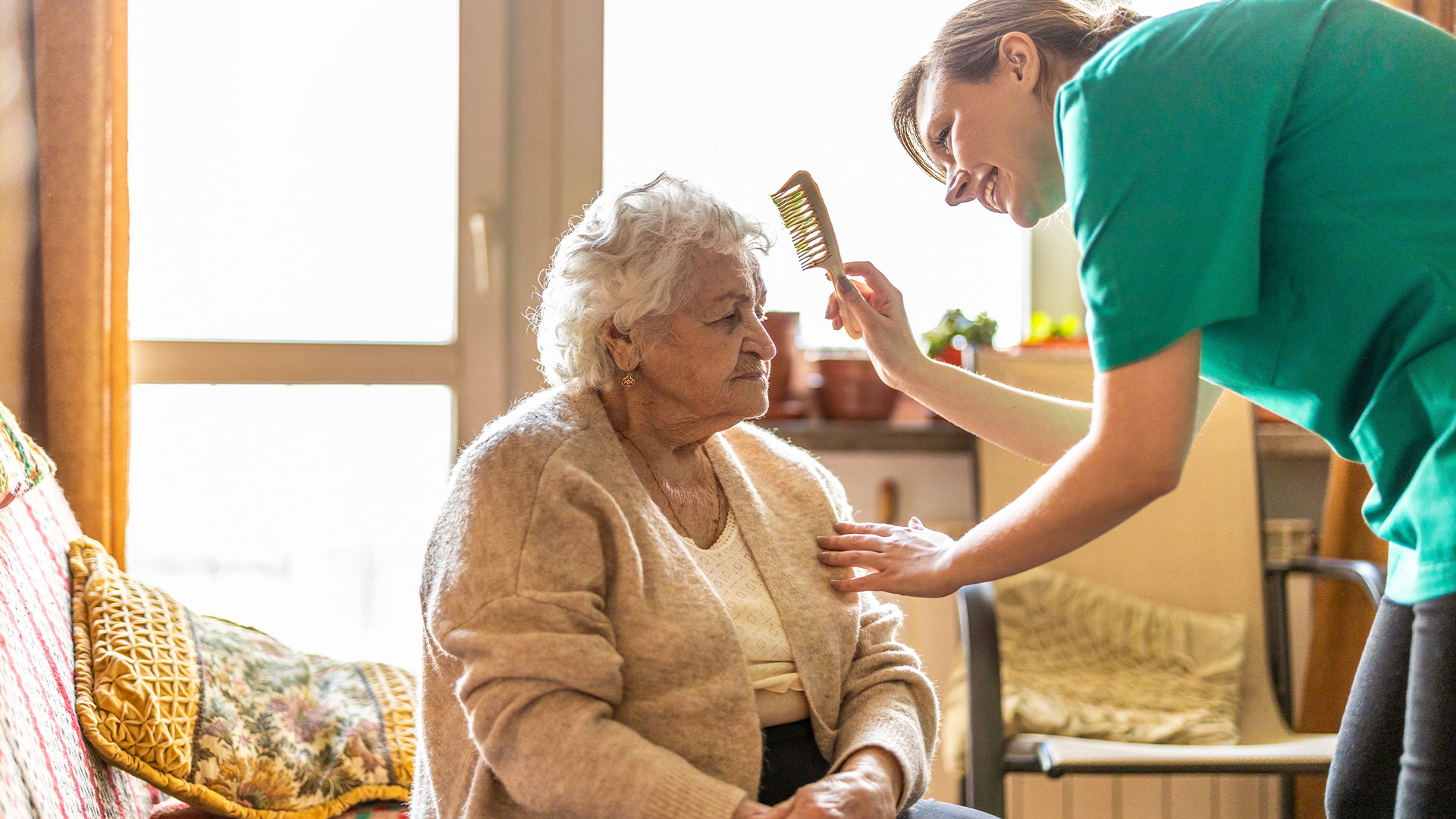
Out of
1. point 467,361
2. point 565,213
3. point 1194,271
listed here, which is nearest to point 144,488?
point 467,361

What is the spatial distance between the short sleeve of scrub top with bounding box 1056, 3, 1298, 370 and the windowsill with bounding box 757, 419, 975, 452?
1.59m

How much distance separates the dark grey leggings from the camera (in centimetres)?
86

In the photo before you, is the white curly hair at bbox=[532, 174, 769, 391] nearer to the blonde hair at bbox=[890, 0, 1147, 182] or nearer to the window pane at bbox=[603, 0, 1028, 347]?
the blonde hair at bbox=[890, 0, 1147, 182]

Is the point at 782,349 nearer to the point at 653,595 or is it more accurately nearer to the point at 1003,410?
the point at 1003,410

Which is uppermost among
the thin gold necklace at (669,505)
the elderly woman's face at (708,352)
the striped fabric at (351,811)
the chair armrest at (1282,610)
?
the elderly woman's face at (708,352)

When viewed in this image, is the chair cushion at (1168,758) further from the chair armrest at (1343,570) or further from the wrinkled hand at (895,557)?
the wrinkled hand at (895,557)

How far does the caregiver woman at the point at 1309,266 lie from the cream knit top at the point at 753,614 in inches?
18.8

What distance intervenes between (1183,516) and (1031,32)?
1564 mm

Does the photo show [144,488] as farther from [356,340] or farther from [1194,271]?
[1194,271]

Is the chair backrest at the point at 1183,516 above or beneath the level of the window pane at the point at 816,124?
beneath

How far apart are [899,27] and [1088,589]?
146 centimetres

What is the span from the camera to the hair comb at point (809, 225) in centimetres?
142

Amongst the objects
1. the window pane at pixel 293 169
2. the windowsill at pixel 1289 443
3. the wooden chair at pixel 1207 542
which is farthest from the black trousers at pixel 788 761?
the windowsill at pixel 1289 443

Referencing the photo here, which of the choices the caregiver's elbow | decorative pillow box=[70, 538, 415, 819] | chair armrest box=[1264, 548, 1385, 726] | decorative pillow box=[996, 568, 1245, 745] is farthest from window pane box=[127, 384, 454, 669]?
chair armrest box=[1264, 548, 1385, 726]
